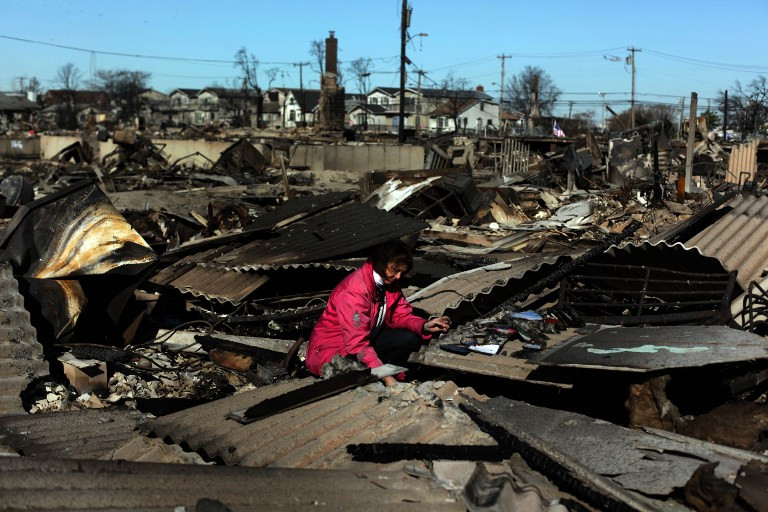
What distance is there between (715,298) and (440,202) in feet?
24.0

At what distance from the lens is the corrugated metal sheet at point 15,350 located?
16.5 feet

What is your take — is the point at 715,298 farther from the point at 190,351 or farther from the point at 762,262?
the point at 190,351

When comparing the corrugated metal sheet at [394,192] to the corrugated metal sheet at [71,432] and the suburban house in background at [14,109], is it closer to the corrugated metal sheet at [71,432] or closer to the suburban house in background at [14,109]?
the corrugated metal sheet at [71,432]

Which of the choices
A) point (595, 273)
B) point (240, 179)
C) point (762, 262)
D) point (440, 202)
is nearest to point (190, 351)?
point (595, 273)

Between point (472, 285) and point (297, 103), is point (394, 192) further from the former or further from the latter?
point (297, 103)

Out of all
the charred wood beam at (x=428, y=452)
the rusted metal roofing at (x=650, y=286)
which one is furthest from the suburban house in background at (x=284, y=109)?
the charred wood beam at (x=428, y=452)

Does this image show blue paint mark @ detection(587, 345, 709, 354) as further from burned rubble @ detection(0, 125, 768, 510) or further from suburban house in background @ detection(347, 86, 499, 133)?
suburban house in background @ detection(347, 86, 499, 133)

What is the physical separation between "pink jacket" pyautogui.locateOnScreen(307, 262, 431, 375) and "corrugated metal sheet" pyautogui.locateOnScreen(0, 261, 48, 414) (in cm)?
200

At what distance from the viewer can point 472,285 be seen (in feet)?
21.5

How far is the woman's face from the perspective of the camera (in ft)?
15.8

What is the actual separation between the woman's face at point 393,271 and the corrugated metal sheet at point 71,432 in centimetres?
180

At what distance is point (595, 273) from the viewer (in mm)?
6238

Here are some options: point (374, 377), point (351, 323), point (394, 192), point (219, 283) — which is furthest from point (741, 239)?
point (394, 192)

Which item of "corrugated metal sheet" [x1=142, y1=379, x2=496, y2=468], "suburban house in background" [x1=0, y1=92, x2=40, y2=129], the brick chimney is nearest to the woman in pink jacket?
"corrugated metal sheet" [x1=142, y1=379, x2=496, y2=468]
